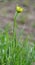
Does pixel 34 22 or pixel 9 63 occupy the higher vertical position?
pixel 9 63

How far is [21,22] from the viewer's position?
4.73m

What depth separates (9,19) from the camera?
4.82m

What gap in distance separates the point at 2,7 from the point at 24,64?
2921 millimetres

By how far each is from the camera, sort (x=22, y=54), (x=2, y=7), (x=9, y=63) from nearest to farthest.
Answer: (x=9, y=63), (x=22, y=54), (x=2, y=7)

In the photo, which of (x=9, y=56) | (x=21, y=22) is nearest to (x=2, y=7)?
(x=21, y=22)

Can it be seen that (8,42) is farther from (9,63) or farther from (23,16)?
(23,16)

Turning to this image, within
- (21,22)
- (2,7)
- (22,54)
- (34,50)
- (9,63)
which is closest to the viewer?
(9,63)

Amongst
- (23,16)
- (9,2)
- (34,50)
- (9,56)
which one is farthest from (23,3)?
(9,56)

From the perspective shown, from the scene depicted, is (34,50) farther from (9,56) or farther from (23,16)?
(23,16)

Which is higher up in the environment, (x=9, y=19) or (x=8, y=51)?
(x=8, y=51)

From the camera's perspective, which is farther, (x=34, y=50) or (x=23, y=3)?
(x=23, y=3)

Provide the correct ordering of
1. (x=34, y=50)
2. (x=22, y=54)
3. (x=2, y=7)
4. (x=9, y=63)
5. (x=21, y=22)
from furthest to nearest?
(x=2, y=7)
(x=21, y=22)
(x=34, y=50)
(x=22, y=54)
(x=9, y=63)

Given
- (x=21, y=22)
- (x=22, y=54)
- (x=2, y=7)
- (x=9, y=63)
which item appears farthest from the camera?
(x=2, y=7)

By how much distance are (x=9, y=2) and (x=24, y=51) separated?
118 inches
